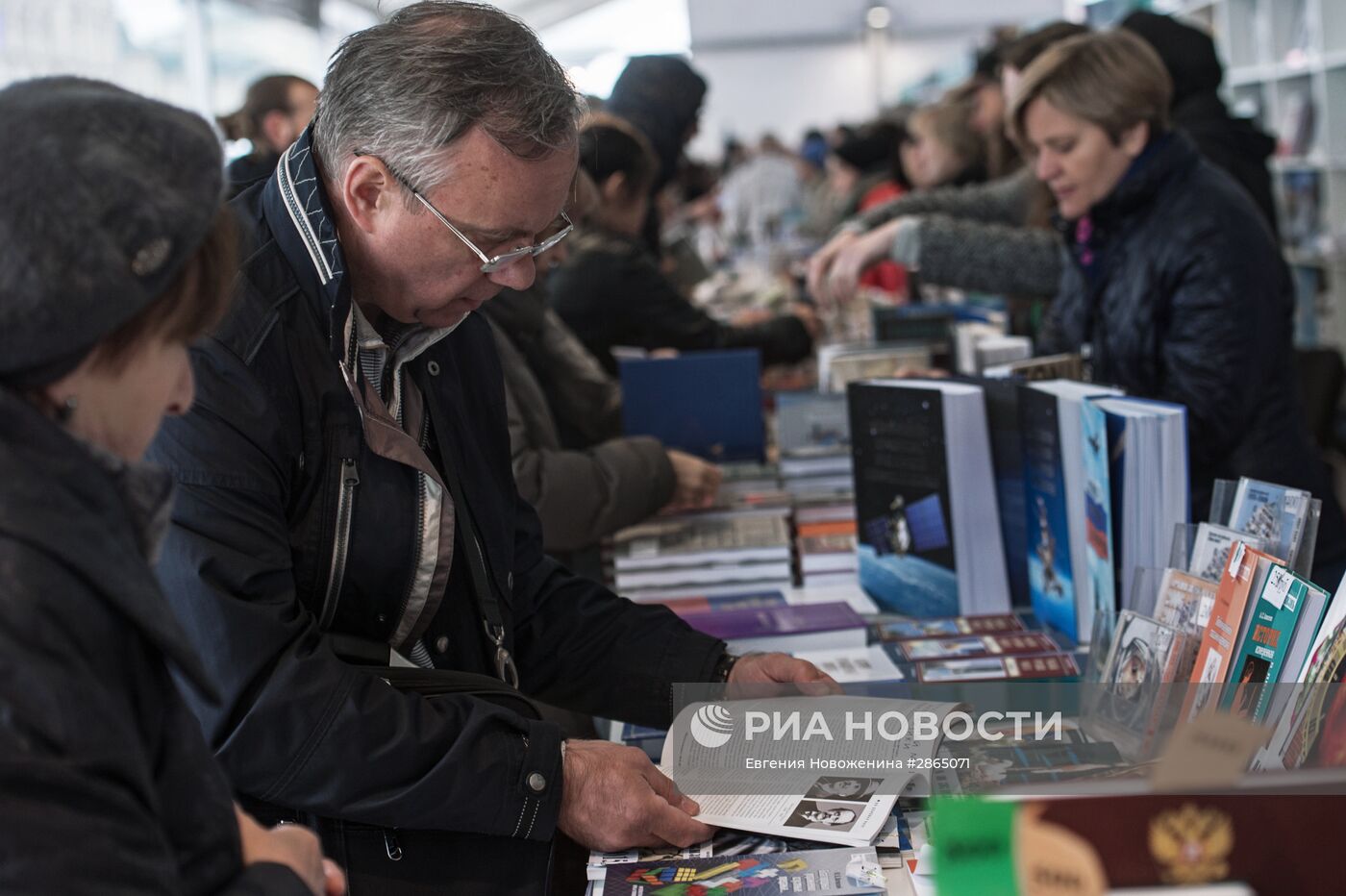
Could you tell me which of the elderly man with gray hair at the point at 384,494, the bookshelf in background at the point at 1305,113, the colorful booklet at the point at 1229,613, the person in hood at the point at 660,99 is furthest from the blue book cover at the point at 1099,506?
the bookshelf in background at the point at 1305,113

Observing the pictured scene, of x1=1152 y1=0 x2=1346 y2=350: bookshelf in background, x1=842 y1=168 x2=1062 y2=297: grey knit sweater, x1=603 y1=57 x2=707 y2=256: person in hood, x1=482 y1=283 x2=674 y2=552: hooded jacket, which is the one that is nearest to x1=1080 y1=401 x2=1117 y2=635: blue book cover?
x1=482 y1=283 x2=674 y2=552: hooded jacket

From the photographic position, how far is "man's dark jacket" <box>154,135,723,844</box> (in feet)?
3.98

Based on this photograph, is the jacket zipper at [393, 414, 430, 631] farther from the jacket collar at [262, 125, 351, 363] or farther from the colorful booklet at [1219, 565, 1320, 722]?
the colorful booklet at [1219, 565, 1320, 722]

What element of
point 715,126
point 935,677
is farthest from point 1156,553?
point 715,126

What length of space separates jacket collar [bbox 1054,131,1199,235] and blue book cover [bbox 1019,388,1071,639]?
758mm

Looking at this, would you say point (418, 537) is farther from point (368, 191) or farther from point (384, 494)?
point (368, 191)

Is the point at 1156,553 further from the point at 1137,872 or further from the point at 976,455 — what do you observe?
the point at 1137,872

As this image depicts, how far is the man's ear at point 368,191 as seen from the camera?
1320 millimetres

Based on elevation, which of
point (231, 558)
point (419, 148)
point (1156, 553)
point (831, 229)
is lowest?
point (831, 229)

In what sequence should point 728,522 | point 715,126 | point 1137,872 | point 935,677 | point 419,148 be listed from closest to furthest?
1. point 1137,872
2. point 419,148
3. point 935,677
4. point 728,522
5. point 715,126

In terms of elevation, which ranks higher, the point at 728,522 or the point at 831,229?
the point at 728,522

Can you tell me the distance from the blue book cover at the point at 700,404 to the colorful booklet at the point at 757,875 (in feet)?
5.39

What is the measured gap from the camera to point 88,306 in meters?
0.72

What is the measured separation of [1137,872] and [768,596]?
1.49 metres
